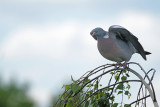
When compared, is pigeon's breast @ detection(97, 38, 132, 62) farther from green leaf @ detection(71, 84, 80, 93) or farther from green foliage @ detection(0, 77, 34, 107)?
green foliage @ detection(0, 77, 34, 107)

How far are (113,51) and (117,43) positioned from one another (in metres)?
0.08

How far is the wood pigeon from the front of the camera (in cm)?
279

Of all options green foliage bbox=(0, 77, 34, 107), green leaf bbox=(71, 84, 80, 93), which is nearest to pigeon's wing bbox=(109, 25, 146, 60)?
green leaf bbox=(71, 84, 80, 93)

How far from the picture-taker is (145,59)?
9.27 feet

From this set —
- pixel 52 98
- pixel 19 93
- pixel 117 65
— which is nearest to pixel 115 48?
pixel 117 65

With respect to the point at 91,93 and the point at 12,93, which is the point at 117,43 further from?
the point at 12,93

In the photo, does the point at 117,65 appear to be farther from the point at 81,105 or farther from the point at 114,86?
the point at 81,105

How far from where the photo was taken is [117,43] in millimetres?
2811

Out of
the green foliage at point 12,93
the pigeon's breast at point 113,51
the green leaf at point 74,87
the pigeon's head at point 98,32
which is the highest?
the green foliage at point 12,93

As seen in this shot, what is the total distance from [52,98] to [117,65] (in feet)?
21.9

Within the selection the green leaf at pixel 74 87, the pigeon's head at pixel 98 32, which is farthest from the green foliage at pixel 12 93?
the green leaf at pixel 74 87

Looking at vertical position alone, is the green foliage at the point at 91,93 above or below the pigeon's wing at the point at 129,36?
below

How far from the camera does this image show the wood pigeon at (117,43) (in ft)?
Result: 9.15

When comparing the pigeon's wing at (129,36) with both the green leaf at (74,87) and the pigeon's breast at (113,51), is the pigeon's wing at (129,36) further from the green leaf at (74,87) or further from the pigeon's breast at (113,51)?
the green leaf at (74,87)
